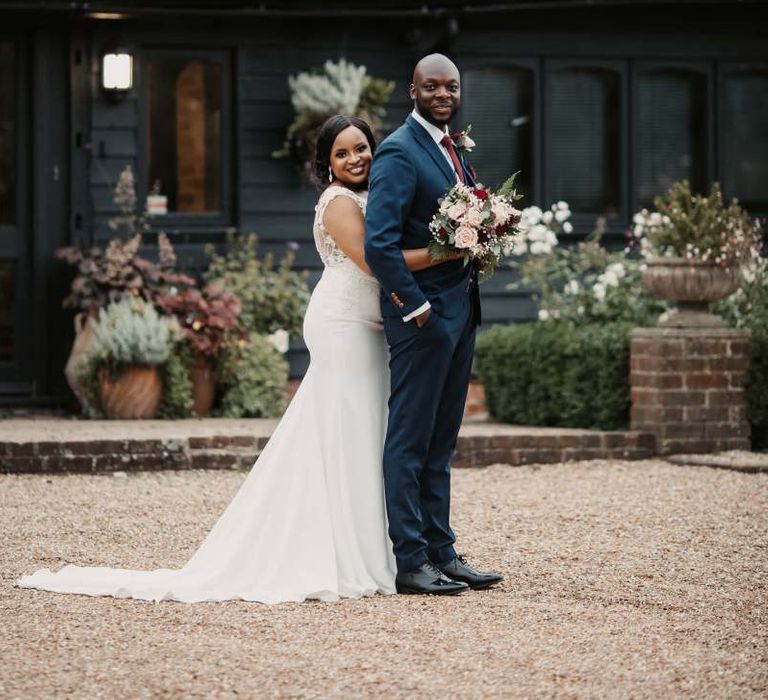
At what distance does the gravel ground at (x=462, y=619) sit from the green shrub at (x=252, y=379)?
10.1 ft

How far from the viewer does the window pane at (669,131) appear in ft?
45.5

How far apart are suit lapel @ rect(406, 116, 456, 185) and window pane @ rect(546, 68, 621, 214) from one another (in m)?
7.63

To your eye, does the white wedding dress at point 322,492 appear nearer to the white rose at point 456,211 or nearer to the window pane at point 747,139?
the white rose at point 456,211

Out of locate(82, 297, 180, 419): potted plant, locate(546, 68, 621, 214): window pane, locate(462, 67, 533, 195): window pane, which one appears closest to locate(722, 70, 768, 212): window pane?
locate(546, 68, 621, 214): window pane

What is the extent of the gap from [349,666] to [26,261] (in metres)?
8.18

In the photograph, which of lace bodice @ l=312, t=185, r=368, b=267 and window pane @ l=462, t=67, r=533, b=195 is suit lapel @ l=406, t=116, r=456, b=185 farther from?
window pane @ l=462, t=67, r=533, b=195

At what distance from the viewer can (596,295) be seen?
1142 centimetres

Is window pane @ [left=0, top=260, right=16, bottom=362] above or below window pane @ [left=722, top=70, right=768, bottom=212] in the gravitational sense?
below

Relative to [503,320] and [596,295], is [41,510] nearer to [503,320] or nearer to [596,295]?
[596,295]

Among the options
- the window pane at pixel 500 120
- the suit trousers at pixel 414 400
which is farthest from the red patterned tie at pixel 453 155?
the window pane at pixel 500 120

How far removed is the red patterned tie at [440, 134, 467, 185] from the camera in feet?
20.0

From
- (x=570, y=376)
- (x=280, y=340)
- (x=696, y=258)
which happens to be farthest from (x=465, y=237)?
(x=280, y=340)

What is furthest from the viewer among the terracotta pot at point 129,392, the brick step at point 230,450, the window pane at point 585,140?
the window pane at point 585,140

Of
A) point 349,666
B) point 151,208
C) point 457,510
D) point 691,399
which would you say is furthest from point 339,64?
point 349,666
